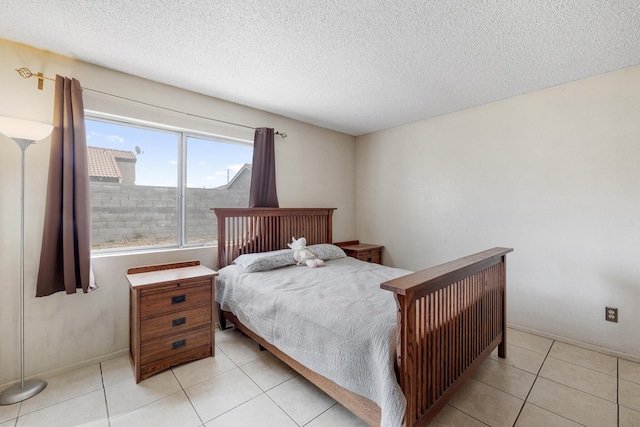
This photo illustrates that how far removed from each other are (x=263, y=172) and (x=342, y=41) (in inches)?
66.9

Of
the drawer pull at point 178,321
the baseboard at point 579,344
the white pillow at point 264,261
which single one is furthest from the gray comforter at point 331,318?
the baseboard at point 579,344

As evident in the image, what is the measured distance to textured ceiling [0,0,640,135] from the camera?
5.31ft

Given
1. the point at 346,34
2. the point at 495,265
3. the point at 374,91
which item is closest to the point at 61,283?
the point at 346,34

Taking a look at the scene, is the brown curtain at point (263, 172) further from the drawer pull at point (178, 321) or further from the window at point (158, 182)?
the drawer pull at point (178, 321)

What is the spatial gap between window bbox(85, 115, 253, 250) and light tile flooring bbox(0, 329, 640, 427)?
3.67 feet

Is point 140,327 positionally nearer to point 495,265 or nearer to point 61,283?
point 61,283

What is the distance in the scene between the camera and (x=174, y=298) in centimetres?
218

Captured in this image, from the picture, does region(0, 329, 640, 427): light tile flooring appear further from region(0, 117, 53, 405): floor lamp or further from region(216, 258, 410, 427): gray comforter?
region(216, 258, 410, 427): gray comforter

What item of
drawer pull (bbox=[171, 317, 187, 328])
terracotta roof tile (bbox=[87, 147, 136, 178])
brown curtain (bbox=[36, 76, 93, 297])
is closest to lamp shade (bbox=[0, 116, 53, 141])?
brown curtain (bbox=[36, 76, 93, 297])

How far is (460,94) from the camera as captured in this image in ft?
9.21

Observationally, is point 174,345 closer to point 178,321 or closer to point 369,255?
point 178,321

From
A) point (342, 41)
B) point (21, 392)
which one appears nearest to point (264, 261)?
point (21, 392)

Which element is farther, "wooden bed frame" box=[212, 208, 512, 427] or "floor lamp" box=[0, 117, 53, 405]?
"floor lamp" box=[0, 117, 53, 405]

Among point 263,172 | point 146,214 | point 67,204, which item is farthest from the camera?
point 263,172
